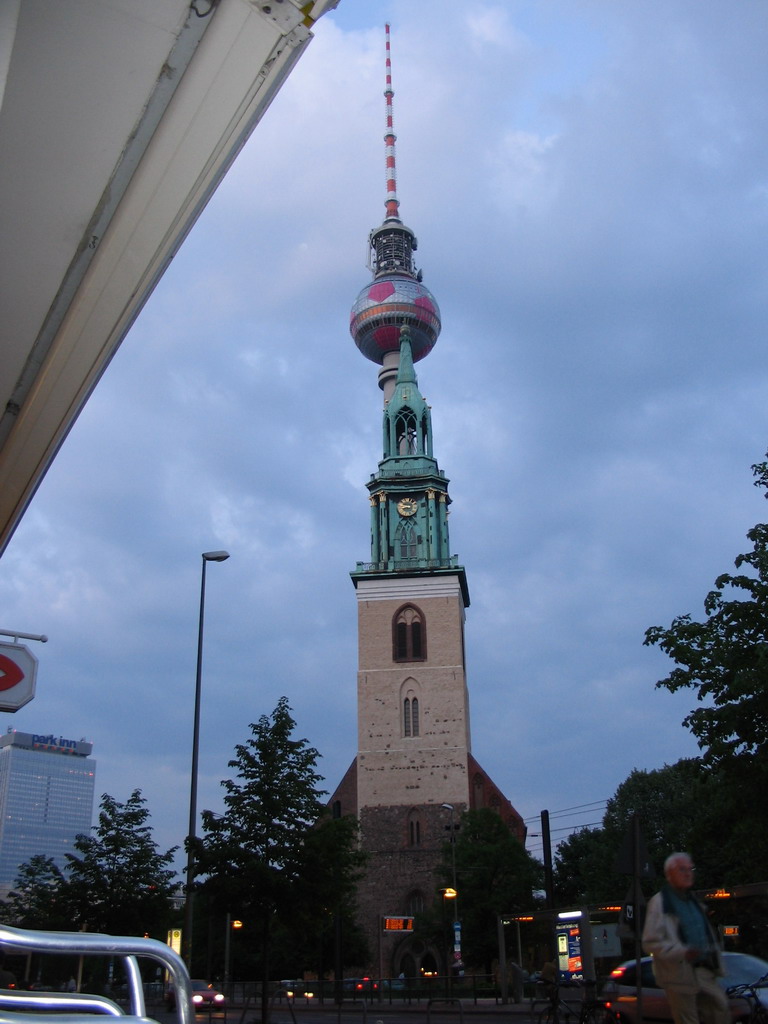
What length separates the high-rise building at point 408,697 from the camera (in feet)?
188

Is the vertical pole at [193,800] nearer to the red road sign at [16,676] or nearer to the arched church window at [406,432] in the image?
the red road sign at [16,676]

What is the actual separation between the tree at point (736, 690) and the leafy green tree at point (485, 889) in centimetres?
2952

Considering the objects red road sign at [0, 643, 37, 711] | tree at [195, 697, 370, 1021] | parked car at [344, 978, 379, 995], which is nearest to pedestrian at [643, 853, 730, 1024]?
red road sign at [0, 643, 37, 711]

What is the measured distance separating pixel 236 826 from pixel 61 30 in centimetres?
2148

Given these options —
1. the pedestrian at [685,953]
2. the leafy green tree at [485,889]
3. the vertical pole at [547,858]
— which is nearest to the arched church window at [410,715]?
the leafy green tree at [485,889]

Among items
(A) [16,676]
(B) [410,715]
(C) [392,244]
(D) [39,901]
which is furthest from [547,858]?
(C) [392,244]

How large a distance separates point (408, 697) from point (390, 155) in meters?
62.2

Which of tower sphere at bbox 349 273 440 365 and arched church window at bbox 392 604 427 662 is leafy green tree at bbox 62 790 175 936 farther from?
tower sphere at bbox 349 273 440 365

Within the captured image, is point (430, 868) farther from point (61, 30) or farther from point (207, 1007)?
point (61, 30)

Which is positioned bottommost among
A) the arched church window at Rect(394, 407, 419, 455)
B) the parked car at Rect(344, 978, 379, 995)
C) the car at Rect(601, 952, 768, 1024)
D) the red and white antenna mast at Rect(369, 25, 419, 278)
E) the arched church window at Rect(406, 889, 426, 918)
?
the parked car at Rect(344, 978, 379, 995)

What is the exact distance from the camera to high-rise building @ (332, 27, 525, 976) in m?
57.2

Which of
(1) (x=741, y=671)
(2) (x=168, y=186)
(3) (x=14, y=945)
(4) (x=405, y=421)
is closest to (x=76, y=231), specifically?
(2) (x=168, y=186)

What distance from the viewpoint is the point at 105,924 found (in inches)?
1089

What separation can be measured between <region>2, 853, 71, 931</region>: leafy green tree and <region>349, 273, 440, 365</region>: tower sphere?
2294 inches
